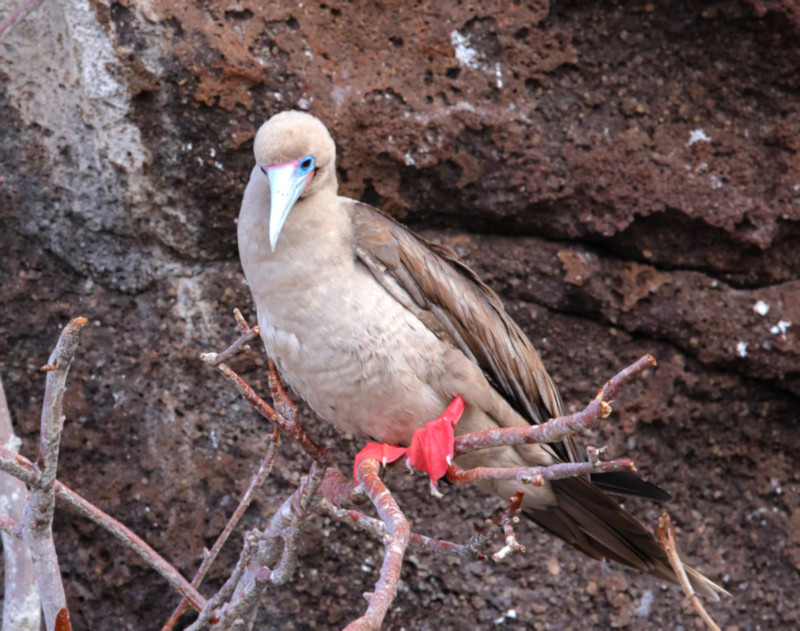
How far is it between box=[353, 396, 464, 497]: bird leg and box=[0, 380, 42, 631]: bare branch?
1.08m

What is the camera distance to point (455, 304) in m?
2.73

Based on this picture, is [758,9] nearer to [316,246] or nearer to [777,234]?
[777,234]

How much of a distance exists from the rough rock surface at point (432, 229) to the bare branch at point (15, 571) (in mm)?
698

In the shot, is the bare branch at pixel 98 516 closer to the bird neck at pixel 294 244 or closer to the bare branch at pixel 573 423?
the bird neck at pixel 294 244

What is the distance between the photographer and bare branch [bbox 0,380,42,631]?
8.71ft

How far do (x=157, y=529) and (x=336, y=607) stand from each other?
2.58 ft

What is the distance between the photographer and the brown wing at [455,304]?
2.65 metres

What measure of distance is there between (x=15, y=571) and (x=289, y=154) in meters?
1.53

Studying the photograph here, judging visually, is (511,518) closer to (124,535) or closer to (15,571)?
(124,535)

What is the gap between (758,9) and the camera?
332cm

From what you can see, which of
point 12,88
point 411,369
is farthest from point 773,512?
point 12,88

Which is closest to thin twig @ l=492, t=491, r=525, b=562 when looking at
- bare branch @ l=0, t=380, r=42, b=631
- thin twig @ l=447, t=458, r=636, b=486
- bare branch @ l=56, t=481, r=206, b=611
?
thin twig @ l=447, t=458, r=636, b=486

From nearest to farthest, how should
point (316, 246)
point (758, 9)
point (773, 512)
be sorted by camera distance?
point (316, 246) < point (758, 9) < point (773, 512)

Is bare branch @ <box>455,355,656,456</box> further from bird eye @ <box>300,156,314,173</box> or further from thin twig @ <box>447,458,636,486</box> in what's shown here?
bird eye @ <box>300,156,314,173</box>
